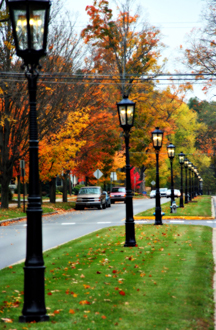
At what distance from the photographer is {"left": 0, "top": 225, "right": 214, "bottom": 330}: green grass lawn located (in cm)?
613

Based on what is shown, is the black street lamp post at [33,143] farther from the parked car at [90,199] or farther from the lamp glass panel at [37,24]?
the parked car at [90,199]

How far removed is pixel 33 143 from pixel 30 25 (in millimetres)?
1470

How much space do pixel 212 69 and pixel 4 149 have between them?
42.0 feet

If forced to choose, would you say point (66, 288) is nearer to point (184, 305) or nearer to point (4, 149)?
point (184, 305)

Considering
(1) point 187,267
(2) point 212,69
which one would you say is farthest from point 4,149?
(1) point 187,267

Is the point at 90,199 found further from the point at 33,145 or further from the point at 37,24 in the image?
the point at 37,24

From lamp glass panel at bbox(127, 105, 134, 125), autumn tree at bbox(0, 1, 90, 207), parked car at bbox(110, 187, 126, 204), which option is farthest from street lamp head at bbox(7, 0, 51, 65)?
parked car at bbox(110, 187, 126, 204)

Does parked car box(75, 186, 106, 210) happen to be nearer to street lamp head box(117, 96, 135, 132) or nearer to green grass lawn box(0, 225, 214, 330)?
green grass lawn box(0, 225, 214, 330)

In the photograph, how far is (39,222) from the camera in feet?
21.2

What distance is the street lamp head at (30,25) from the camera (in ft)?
20.9

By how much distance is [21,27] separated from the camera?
647 centimetres

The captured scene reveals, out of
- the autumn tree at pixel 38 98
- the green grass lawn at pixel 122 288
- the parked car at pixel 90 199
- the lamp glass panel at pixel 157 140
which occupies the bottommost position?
the green grass lawn at pixel 122 288

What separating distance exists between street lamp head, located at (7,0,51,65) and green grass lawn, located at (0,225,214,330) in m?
3.31

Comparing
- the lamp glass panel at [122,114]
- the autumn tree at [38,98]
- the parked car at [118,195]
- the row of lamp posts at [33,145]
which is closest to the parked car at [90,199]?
the autumn tree at [38,98]
